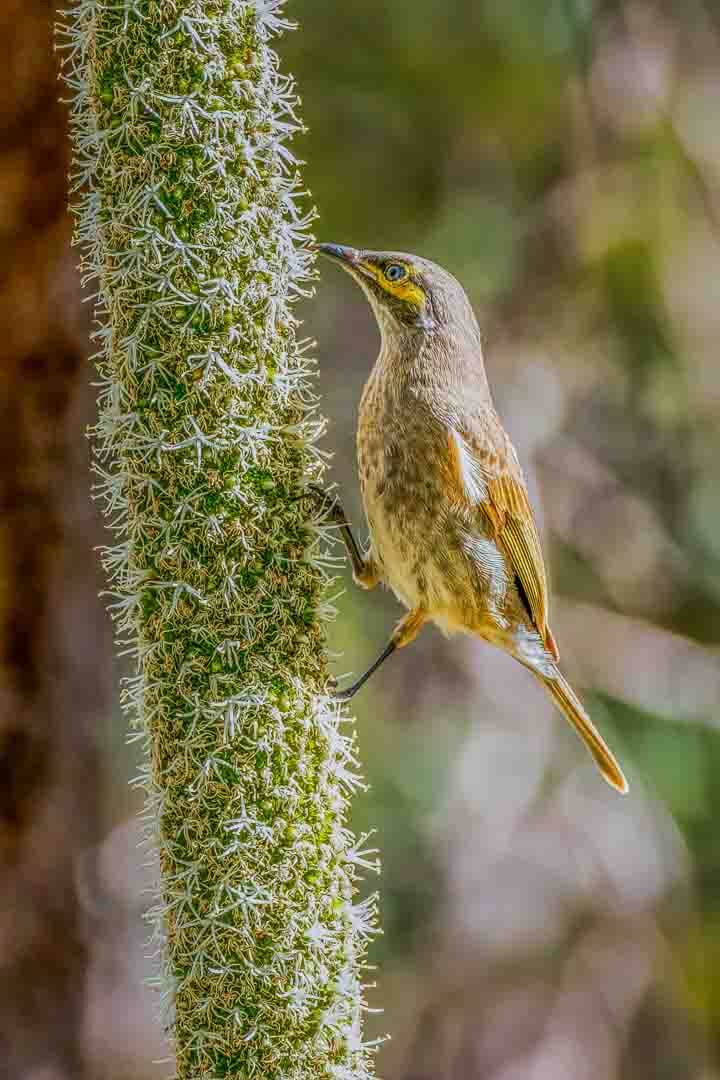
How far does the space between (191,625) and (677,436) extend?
398 cm

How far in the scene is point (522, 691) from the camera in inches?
221

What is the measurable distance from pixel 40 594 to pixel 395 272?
1165mm

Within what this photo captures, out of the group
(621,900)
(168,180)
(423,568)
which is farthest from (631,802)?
(168,180)

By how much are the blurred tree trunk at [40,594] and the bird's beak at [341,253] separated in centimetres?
72

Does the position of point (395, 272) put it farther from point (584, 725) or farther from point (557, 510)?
point (557, 510)

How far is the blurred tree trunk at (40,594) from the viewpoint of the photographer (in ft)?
10.4

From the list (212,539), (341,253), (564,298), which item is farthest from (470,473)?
(564,298)

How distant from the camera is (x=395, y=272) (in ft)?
9.95

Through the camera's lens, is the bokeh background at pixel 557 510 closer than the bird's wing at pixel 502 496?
No

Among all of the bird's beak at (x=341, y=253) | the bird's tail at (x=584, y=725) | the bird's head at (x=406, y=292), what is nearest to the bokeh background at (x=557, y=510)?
the bird's tail at (x=584, y=725)

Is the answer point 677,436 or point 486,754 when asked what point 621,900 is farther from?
point 677,436

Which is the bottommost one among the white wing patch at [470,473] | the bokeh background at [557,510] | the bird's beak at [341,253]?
the bokeh background at [557,510]

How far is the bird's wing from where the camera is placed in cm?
306

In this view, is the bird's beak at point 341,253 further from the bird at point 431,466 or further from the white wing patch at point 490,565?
the white wing patch at point 490,565
